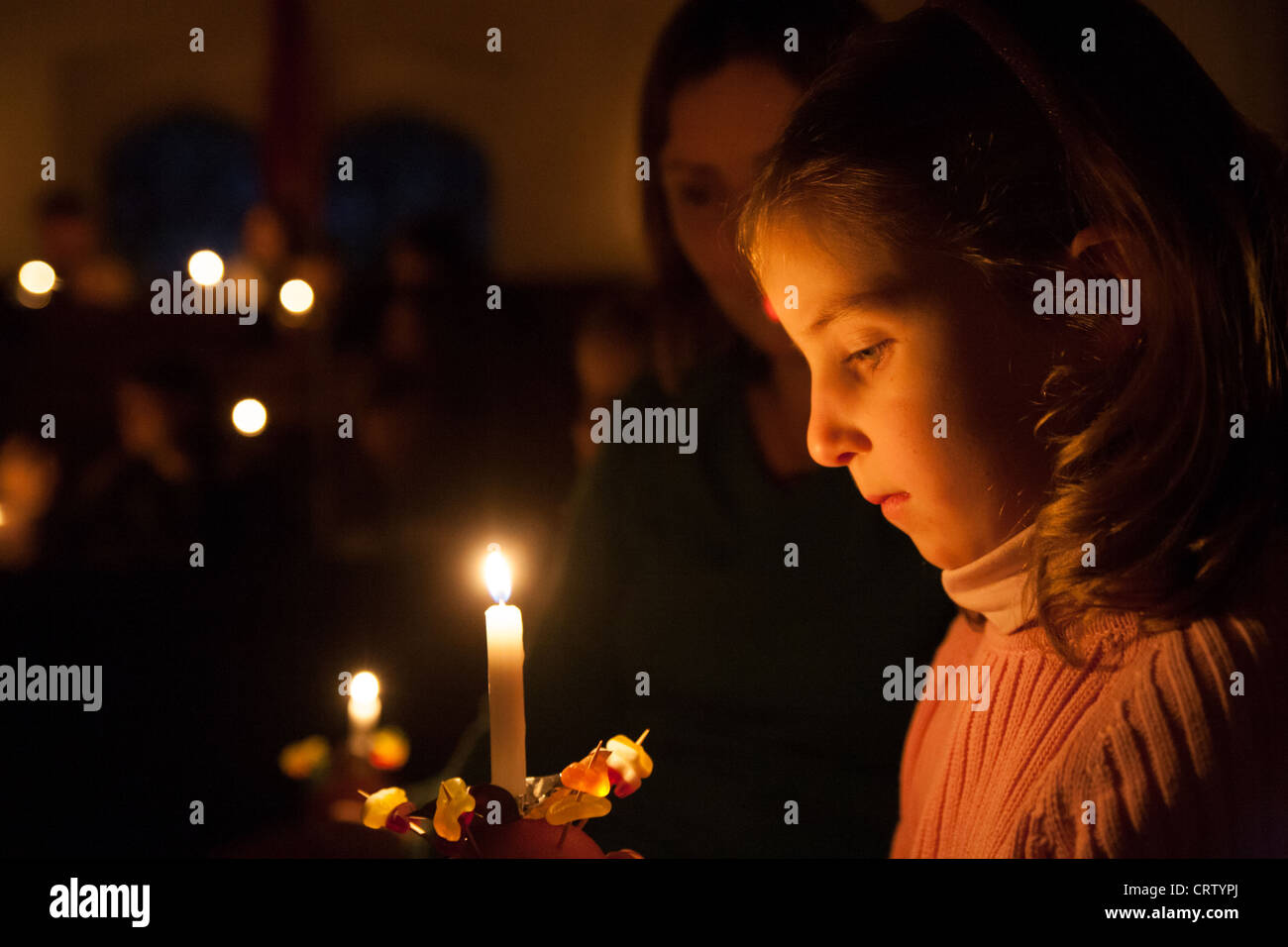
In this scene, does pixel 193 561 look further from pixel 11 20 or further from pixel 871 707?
pixel 871 707

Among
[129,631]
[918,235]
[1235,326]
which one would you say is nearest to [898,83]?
[918,235]

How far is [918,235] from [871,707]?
0.42 metres

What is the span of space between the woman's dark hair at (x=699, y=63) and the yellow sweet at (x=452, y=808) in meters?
0.42

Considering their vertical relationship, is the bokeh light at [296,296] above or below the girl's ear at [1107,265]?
above

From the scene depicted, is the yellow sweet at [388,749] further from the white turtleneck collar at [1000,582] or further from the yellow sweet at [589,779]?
the white turtleneck collar at [1000,582]

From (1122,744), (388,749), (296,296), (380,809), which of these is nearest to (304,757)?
(388,749)

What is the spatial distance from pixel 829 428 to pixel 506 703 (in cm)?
33

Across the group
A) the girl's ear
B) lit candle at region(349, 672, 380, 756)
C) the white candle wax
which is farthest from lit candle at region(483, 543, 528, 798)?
the girl's ear

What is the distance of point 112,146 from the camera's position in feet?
3.09

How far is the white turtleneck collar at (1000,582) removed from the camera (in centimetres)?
80

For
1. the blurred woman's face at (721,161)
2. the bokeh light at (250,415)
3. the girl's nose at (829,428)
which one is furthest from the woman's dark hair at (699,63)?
the bokeh light at (250,415)

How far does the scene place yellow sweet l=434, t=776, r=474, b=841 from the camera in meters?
0.66

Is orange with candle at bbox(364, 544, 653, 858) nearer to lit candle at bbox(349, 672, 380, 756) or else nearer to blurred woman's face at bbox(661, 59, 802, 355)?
lit candle at bbox(349, 672, 380, 756)
